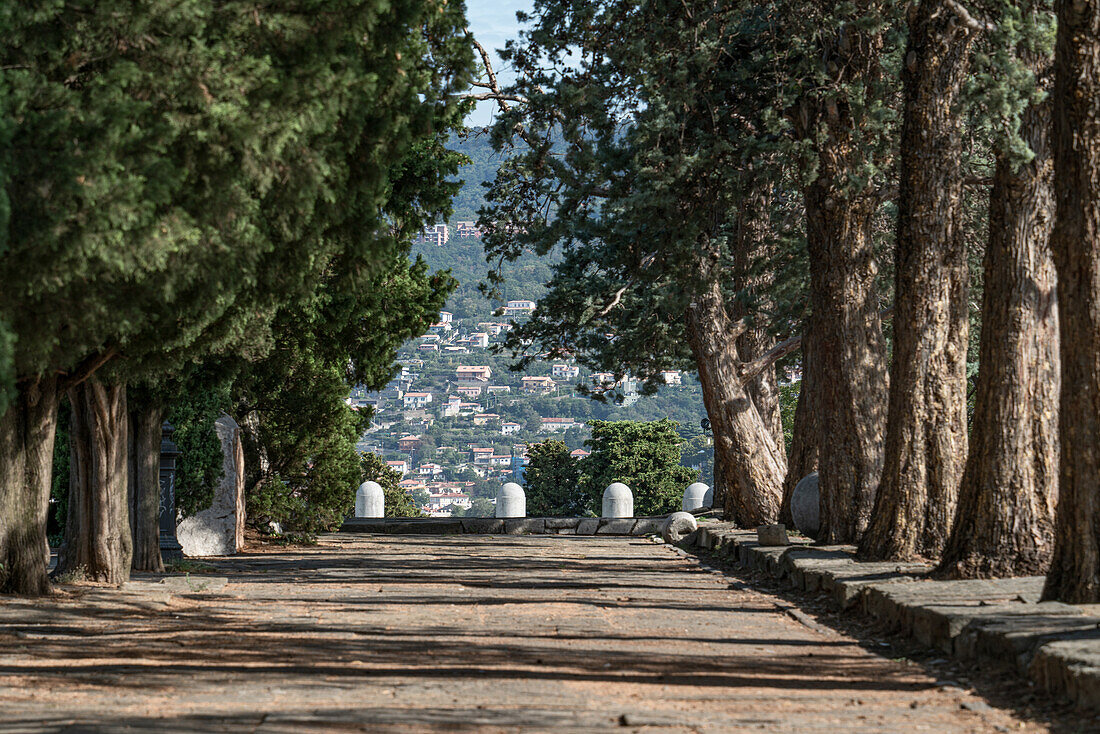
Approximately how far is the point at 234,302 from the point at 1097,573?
6467mm

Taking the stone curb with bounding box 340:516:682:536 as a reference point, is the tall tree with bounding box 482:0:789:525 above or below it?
above

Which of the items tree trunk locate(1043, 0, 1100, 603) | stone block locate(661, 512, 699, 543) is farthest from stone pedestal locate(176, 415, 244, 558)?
tree trunk locate(1043, 0, 1100, 603)

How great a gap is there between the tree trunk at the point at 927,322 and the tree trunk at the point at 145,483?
816 cm

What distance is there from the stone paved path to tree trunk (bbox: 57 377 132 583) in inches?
20.7

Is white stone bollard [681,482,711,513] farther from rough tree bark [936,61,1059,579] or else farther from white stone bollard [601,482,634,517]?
rough tree bark [936,61,1059,579]

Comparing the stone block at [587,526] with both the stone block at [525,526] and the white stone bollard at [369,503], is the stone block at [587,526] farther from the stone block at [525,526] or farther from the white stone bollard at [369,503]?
the white stone bollard at [369,503]

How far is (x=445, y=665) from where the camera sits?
763cm

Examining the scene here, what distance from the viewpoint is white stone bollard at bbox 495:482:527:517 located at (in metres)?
33.6

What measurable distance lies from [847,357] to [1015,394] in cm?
505

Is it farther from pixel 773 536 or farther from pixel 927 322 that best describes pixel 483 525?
pixel 927 322

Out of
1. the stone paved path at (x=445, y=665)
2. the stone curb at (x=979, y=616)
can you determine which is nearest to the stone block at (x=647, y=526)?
the stone paved path at (x=445, y=665)

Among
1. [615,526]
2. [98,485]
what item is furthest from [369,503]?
[98,485]

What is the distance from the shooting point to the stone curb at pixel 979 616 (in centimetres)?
634

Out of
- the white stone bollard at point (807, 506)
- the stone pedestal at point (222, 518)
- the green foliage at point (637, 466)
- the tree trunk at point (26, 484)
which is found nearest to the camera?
the tree trunk at point (26, 484)
